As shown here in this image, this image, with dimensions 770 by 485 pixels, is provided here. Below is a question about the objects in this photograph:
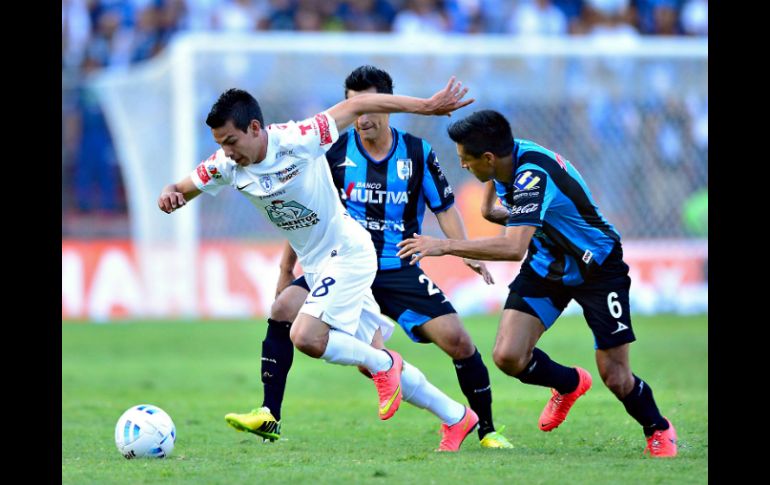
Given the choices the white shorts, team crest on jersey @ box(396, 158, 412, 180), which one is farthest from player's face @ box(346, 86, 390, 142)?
the white shorts

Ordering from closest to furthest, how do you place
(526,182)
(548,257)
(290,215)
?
(526,182) → (290,215) → (548,257)

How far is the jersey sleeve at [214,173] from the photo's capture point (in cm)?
748

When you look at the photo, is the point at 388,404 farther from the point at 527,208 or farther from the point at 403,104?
the point at 403,104

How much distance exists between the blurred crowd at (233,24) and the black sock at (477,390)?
1506cm

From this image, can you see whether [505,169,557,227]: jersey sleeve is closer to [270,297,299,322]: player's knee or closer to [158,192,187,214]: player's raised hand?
[270,297,299,322]: player's knee

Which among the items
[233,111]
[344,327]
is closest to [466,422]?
[344,327]

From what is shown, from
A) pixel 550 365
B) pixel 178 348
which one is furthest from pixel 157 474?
pixel 178 348

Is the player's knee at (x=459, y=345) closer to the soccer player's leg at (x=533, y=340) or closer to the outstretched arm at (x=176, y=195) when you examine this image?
the soccer player's leg at (x=533, y=340)

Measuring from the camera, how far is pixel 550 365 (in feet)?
25.9

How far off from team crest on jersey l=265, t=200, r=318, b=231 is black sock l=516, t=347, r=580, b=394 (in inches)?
68.2

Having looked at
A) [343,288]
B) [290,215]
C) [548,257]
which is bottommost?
[343,288]

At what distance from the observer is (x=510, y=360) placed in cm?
761

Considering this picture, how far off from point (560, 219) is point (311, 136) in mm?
1691
